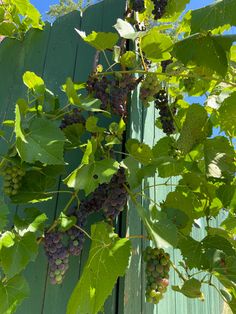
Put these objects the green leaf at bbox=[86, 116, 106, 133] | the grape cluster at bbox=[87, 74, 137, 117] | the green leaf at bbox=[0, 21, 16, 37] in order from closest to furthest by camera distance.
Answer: the green leaf at bbox=[86, 116, 106, 133]
the grape cluster at bbox=[87, 74, 137, 117]
the green leaf at bbox=[0, 21, 16, 37]

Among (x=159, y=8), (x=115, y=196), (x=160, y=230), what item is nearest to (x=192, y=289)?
(x=160, y=230)

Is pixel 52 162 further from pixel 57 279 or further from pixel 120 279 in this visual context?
pixel 120 279

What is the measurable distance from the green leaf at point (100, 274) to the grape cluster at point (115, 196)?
0.35 ft

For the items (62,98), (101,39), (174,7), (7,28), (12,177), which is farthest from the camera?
(7,28)

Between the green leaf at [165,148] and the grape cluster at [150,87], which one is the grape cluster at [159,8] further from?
the green leaf at [165,148]

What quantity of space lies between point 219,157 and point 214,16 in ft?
1.52

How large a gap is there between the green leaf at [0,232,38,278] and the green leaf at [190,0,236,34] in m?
0.71

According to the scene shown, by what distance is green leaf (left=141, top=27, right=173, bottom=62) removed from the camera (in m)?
1.29

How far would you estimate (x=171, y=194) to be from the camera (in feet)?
4.42

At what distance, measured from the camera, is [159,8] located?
1.54 meters

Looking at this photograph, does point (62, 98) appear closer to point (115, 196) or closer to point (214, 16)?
point (115, 196)

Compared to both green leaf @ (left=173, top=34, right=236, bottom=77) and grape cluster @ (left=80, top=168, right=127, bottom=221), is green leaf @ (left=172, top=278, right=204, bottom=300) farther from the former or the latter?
green leaf @ (left=173, top=34, right=236, bottom=77)

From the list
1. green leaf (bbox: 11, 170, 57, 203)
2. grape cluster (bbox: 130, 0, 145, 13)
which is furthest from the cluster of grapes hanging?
grape cluster (bbox: 130, 0, 145, 13)

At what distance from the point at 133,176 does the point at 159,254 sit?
24cm
